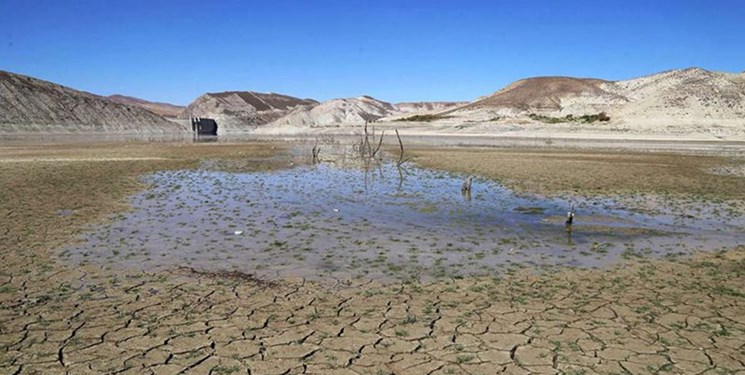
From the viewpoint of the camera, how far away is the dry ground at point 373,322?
480 cm

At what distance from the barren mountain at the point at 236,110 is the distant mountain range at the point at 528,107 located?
0.83 m

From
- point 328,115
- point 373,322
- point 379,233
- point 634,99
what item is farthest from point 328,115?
point 373,322

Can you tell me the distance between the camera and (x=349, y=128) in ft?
297

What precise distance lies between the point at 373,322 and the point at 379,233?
4.71m

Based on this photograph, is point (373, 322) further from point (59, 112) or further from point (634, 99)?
point (634, 99)

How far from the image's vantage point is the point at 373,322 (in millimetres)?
5797

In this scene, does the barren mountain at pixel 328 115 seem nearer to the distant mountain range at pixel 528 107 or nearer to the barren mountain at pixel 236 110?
the distant mountain range at pixel 528 107

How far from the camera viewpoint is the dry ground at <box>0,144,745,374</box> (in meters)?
4.80

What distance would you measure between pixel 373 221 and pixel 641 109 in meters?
60.9

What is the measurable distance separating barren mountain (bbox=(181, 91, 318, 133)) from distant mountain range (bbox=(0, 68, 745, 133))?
0.83m

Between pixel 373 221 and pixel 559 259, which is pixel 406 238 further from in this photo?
pixel 559 259

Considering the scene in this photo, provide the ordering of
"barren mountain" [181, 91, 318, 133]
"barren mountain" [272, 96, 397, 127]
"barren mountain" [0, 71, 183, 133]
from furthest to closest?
1. "barren mountain" [181, 91, 318, 133]
2. "barren mountain" [272, 96, 397, 127]
3. "barren mountain" [0, 71, 183, 133]

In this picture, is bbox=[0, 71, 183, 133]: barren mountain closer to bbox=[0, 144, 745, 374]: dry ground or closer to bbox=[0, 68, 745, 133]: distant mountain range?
bbox=[0, 68, 745, 133]: distant mountain range

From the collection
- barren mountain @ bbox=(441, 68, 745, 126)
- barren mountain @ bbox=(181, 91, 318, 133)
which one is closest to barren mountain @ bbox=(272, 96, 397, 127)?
barren mountain @ bbox=(181, 91, 318, 133)
